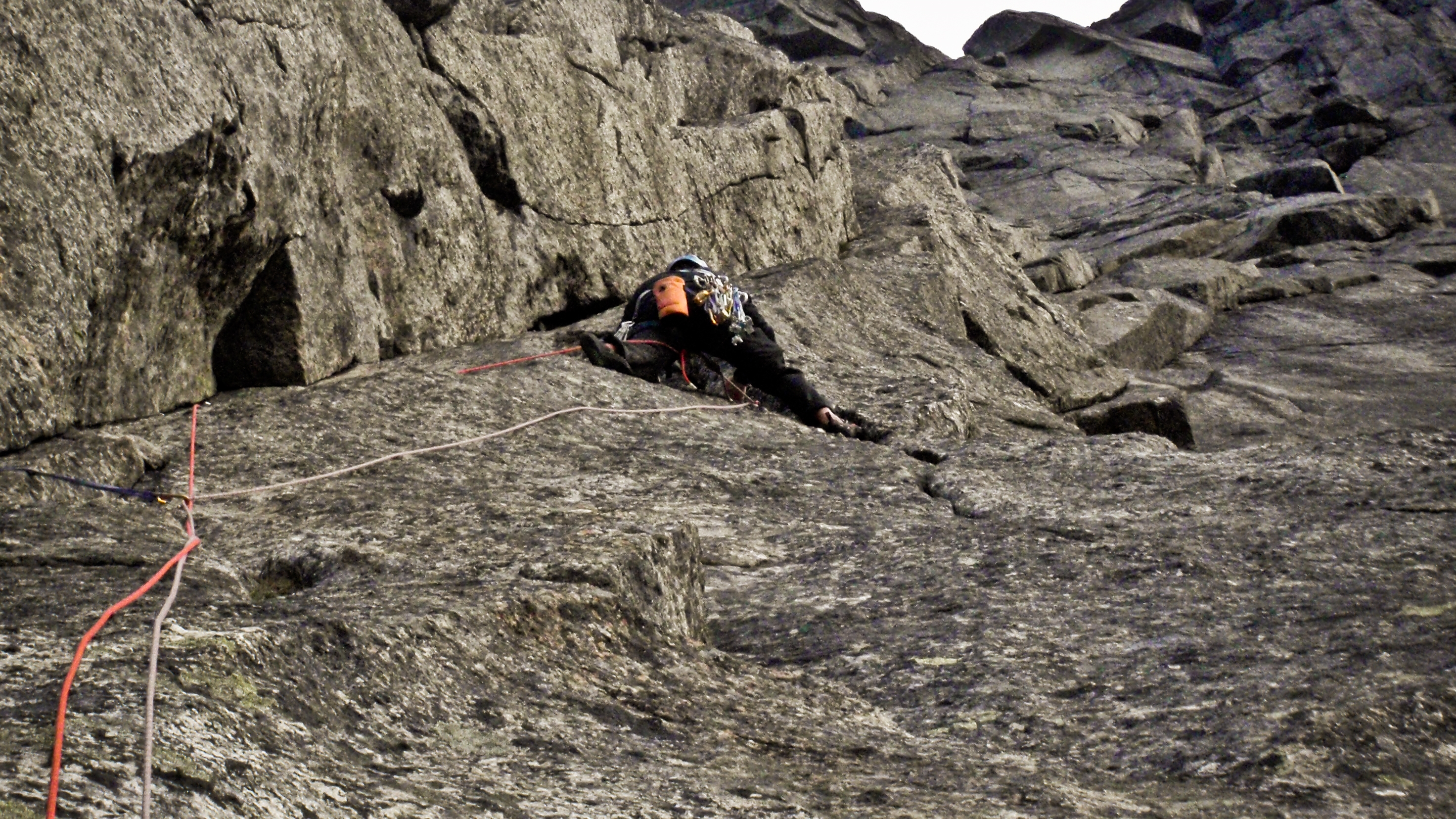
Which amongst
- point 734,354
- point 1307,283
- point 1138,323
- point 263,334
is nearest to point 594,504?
point 263,334

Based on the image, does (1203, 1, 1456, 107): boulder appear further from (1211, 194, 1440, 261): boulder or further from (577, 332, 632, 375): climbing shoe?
(577, 332, 632, 375): climbing shoe

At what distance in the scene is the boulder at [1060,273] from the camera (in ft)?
73.7

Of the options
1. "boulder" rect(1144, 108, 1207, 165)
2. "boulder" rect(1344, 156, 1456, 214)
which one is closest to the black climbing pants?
"boulder" rect(1344, 156, 1456, 214)

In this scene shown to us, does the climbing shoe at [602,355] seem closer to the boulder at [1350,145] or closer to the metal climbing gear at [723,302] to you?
the metal climbing gear at [723,302]

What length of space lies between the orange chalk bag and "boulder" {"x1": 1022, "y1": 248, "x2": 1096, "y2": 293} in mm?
14015

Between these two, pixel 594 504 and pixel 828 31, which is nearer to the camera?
pixel 594 504

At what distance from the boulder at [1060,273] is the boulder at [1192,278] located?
1.44 feet

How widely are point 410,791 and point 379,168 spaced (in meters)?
7.13

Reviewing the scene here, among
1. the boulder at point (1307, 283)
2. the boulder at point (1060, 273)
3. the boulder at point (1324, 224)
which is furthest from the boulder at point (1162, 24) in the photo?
the boulder at point (1060, 273)

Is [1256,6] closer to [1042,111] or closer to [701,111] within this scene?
[1042,111]

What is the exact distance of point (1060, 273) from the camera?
22938 millimetres

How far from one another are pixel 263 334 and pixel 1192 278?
18979 mm

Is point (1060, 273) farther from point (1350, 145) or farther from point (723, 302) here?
point (1350, 145)

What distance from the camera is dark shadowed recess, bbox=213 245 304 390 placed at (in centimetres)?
768
